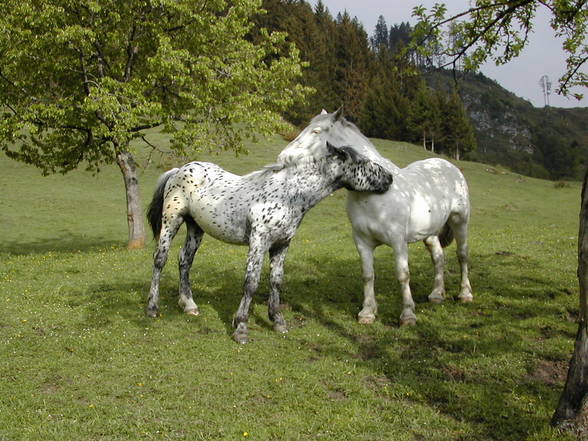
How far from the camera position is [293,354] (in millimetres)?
7609

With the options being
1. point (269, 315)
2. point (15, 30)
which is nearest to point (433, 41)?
point (269, 315)

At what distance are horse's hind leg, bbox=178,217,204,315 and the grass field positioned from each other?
205mm

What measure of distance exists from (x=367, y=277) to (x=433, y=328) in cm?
131

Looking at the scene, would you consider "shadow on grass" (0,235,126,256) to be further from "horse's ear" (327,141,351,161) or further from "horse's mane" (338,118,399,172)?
"horse's ear" (327,141,351,161)

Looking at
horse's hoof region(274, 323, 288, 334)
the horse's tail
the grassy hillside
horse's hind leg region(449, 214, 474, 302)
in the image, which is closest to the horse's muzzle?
horse's hind leg region(449, 214, 474, 302)

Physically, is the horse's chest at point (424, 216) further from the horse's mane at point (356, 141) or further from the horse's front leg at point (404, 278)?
the horse's mane at point (356, 141)

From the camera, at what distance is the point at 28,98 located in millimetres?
17438

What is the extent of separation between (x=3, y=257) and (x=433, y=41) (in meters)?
15.2

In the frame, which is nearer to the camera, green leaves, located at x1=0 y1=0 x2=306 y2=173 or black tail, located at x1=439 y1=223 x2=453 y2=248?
black tail, located at x1=439 y1=223 x2=453 y2=248

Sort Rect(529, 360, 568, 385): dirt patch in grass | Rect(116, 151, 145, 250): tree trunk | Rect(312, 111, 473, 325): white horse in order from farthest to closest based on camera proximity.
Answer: Rect(116, 151, 145, 250): tree trunk
Rect(312, 111, 473, 325): white horse
Rect(529, 360, 568, 385): dirt patch in grass

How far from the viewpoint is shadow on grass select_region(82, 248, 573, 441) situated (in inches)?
236

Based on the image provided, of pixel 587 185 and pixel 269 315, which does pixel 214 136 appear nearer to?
pixel 269 315

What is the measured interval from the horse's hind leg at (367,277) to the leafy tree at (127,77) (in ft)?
31.1

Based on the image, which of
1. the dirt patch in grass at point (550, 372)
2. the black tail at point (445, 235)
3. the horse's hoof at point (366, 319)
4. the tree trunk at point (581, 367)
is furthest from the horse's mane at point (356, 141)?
the tree trunk at point (581, 367)
